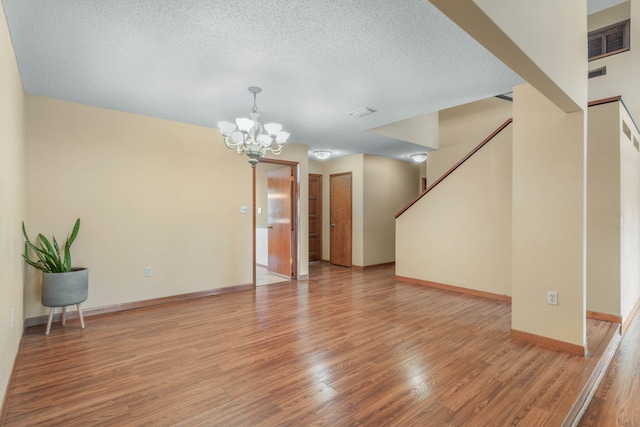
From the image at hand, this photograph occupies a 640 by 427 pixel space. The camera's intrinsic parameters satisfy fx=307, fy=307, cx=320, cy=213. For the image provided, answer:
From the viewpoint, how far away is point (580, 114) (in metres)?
2.50

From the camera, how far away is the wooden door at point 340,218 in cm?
679

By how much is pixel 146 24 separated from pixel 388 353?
3.01 meters

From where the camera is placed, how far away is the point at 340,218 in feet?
22.9

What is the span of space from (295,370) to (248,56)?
244 centimetres

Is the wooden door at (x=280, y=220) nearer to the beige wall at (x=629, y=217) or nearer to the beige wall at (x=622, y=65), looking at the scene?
the beige wall at (x=629, y=217)

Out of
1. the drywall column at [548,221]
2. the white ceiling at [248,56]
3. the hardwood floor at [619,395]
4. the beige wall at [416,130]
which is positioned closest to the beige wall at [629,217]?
the hardwood floor at [619,395]

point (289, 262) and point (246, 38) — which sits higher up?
point (246, 38)

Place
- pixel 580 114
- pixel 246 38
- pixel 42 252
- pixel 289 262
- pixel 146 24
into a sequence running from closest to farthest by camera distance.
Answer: pixel 146 24 → pixel 246 38 → pixel 580 114 → pixel 42 252 → pixel 289 262

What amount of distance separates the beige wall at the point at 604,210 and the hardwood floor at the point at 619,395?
622 millimetres

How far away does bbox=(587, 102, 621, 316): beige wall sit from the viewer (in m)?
3.18

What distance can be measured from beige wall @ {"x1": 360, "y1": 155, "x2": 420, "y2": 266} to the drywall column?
3.83 metres

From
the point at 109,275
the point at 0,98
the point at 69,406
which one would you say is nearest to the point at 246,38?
the point at 0,98

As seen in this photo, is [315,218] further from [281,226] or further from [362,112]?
[362,112]

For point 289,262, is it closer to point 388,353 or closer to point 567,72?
point 388,353
